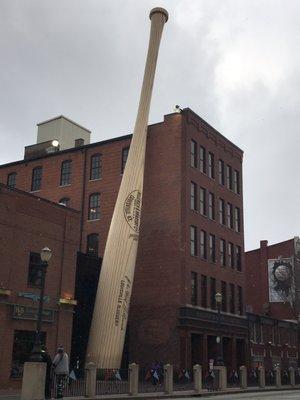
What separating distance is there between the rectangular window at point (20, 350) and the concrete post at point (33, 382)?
8224mm

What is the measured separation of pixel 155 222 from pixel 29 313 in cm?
1542

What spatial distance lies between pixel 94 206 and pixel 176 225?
8.52 metres

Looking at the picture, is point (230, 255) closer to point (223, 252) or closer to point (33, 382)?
point (223, 252)

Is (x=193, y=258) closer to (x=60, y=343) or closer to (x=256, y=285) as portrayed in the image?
(x=60, y=343)

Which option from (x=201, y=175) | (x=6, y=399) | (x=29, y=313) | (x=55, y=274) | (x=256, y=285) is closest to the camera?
(x=6, y=399)

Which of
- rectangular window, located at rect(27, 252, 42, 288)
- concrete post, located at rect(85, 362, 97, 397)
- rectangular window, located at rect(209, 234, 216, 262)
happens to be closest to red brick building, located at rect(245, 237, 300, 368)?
rectangular window, located at rect(209, 234, 216, 262)

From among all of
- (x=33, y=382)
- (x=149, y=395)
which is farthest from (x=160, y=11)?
(x=33, y=382)

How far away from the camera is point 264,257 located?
7175cm

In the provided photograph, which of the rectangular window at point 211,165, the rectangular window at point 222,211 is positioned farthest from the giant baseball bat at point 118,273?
the rectangular window at point 222,211

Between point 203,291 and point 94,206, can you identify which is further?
point 94,206

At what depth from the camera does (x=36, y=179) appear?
51000mm

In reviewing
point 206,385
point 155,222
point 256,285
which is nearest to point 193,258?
point 155,222

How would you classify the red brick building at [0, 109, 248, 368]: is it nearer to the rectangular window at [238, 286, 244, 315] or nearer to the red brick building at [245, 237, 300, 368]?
the rectangular window at [238, 286, 244, 315]

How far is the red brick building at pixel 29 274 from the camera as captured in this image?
27.6 metres
